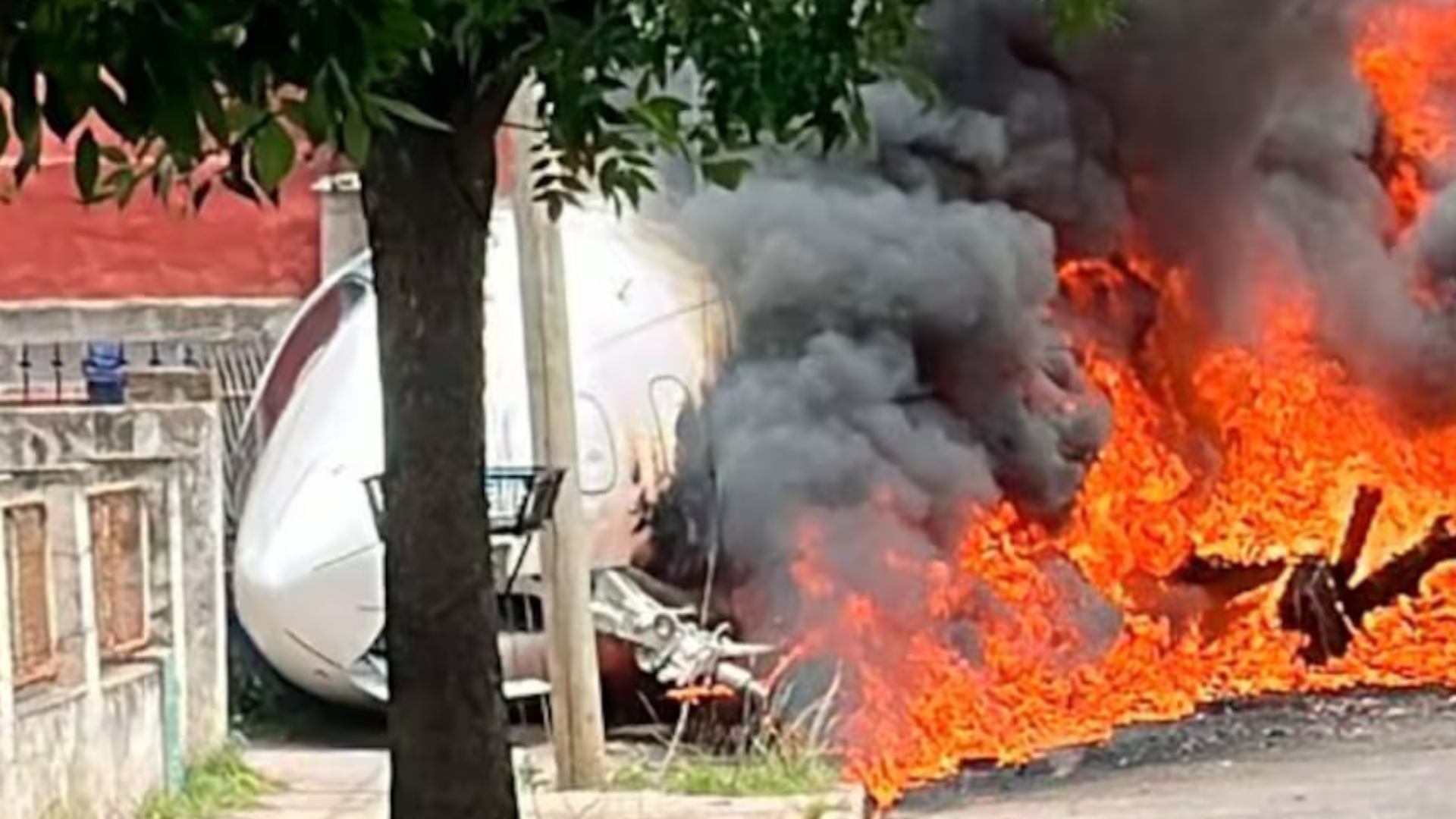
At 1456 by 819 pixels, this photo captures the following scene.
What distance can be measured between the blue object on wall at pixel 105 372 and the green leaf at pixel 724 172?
959 centimetres

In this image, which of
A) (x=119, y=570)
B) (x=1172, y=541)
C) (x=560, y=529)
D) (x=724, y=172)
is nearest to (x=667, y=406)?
(x=560, y=529)

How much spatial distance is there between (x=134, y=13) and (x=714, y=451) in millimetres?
10758

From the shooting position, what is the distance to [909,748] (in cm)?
1223

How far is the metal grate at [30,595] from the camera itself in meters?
9.33

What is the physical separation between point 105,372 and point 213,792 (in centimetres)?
479

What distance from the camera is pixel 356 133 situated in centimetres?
253

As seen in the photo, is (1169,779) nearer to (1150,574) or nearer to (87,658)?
(1150,574)

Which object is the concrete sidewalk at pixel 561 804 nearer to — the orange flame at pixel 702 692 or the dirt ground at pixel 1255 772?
the dirt ground at pixel 1255 772

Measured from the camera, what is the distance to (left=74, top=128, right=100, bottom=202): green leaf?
2383mm

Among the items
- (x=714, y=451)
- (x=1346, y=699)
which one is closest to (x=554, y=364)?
(x=714, y=451)

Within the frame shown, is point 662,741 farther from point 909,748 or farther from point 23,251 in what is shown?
point 23,251

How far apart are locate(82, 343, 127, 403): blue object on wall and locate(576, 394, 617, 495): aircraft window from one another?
8.65 feet

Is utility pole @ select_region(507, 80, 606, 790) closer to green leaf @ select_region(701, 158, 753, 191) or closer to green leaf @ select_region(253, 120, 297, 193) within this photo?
green leaf @ select_region(701, 158, 753, 191)

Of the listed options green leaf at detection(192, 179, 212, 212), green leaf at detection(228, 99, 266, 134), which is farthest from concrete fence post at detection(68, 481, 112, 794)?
green leaf at detection(228, 99, 266, 134)
